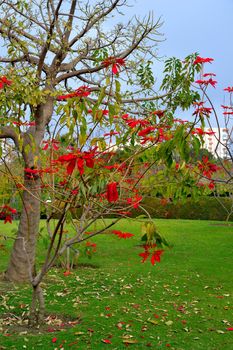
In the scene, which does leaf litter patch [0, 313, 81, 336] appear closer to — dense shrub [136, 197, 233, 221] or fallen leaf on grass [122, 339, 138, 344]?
fallen leaf on grass [122, 339, 138, 344]

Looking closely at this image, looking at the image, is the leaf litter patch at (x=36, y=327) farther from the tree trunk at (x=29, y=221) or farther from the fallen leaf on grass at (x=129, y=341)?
the tree trunk at (x=29, y=221)

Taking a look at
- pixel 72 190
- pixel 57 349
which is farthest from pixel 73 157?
pixel 57 349

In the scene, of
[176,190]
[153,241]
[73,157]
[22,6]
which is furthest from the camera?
[22,6]

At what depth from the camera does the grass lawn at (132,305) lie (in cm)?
459

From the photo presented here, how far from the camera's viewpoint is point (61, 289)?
675 centimetres

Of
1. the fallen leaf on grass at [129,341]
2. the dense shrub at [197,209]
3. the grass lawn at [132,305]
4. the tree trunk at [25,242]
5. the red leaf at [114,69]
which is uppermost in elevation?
the red leaf at [114,69]

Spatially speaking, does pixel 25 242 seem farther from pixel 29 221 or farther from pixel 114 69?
pixel 114 69

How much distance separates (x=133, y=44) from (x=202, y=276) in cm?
408

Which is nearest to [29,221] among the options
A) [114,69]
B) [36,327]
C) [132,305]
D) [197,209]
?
[132,305]

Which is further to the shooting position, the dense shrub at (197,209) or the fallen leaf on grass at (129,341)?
the dense shrub at (197,209)

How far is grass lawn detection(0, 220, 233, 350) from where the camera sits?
4.59 m

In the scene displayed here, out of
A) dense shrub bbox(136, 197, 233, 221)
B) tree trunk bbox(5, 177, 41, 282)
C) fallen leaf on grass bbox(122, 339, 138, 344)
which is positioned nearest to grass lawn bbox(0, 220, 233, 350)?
fallen leaf on grass bbox(122, 339, 138, 344)

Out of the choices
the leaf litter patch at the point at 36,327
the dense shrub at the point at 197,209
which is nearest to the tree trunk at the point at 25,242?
the leaf litter patch at the point at 36,327

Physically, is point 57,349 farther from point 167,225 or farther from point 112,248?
point 167,225
